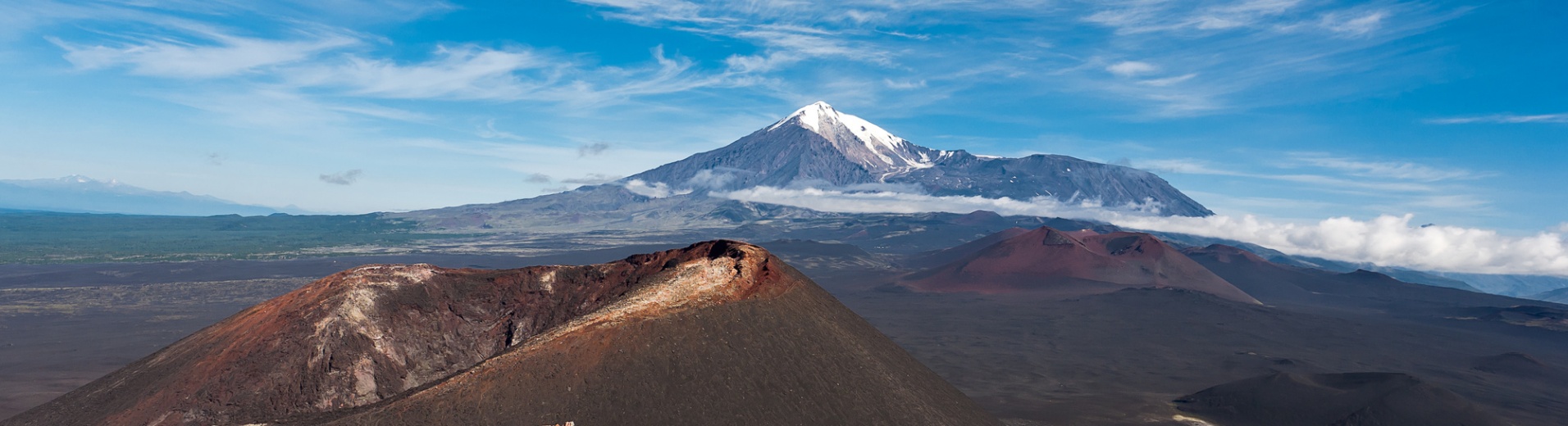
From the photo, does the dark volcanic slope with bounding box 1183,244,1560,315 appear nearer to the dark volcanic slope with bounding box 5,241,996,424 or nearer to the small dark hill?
the small dark hill

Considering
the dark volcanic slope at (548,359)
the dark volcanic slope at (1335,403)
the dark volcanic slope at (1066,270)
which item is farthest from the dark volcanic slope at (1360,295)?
the dark volcanic slope at (548,359)

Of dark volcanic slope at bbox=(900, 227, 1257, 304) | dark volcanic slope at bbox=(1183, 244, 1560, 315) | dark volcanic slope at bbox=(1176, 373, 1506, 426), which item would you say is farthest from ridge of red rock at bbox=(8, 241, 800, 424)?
dark volcanic slope at bbox=(1183, 244, 1560, 315)

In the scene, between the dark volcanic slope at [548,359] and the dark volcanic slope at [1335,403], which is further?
the dark volcanic slope at [1335,403]

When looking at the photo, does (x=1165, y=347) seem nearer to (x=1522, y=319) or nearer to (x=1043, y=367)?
(x=1043, y=367)

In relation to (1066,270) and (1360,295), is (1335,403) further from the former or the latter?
(1360,295)

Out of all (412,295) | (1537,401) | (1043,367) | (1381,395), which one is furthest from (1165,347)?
(412,295)

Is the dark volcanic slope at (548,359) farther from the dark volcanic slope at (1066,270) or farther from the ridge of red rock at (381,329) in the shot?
the dark volcanic slope at (1066,270)

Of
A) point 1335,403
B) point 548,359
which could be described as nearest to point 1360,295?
point 1335,403
